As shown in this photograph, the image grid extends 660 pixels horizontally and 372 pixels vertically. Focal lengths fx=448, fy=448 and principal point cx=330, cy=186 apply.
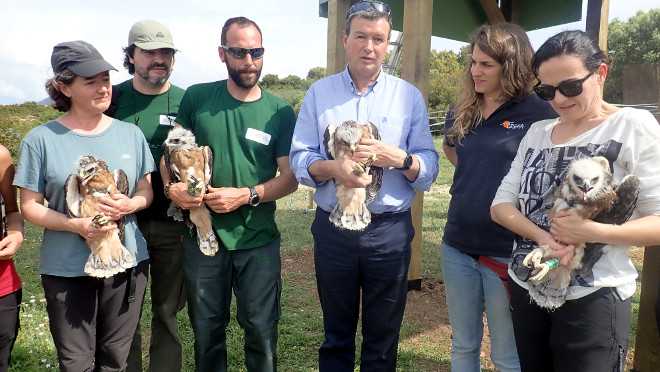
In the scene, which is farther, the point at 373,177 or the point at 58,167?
the point at 373,177

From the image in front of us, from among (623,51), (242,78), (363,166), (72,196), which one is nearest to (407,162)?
(363,166)

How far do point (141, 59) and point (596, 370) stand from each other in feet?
11.5

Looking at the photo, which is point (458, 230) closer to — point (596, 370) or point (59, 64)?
point (596, 370)

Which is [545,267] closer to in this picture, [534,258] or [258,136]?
[534,258]

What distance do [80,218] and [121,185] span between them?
1.02 ft

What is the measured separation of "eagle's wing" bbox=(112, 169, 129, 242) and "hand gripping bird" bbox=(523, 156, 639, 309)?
2.36m

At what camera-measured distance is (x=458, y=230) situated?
9.38 ft

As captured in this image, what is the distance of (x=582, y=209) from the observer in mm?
1986

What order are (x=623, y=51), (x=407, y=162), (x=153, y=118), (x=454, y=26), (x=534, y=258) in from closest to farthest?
(x=534, y=258) < (x=407, y=162) < (x=153, y=118) < (x=454, y=26) < (x=623, y=51)

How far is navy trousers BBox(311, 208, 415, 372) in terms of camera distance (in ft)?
9.58

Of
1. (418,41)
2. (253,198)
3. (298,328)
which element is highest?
(418,41)

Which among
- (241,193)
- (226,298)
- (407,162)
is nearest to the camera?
(407,162)

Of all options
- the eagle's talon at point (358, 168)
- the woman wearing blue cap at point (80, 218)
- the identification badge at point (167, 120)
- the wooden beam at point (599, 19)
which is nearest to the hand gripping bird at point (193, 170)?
the woman wearing blue cap at point (80, 218)

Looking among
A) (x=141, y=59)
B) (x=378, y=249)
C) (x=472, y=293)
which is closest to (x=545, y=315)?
(x=472, y=293)
